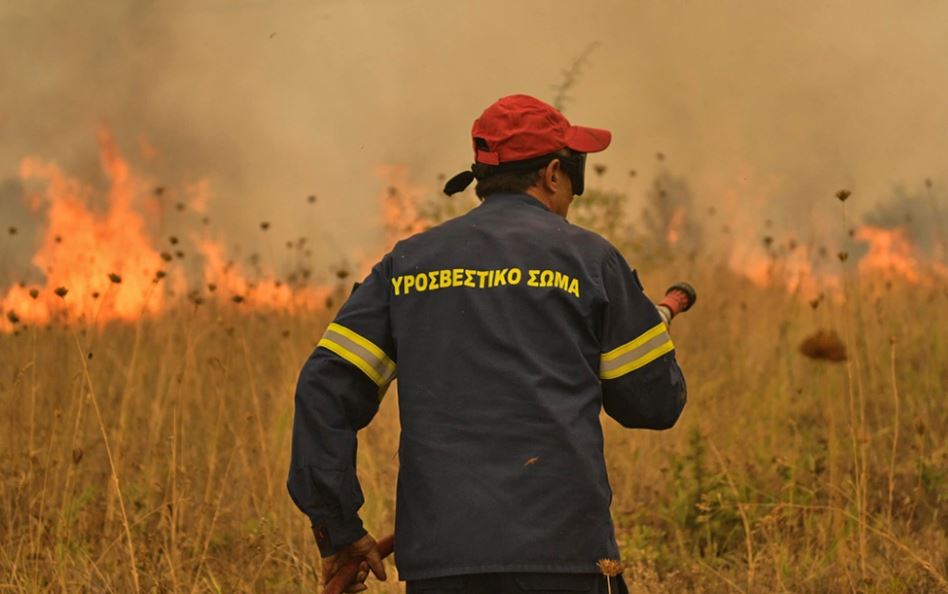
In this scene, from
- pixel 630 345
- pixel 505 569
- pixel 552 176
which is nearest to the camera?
pixel 505 569

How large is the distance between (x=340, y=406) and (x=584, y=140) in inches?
39.2

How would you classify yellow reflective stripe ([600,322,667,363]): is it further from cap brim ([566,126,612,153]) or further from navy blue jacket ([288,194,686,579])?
cap brim ([566,126,612,153])

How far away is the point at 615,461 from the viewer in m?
7.35

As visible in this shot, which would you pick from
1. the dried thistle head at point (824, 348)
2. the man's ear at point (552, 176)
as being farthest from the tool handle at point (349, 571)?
the dried thistle head at point (824, 348)

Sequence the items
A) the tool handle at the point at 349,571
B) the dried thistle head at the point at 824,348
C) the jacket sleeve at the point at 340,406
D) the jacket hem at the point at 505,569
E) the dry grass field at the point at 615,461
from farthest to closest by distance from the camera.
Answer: the dry grass field at the point at 615,461
the dried thistle head at the point at 824,348
the tool handle at the point at 349,571
the jacket sleeve at the point at 340,406
the jacket hem at the point at 505,569

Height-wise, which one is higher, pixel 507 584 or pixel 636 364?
pixel 636 364

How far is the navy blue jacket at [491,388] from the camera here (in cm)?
318

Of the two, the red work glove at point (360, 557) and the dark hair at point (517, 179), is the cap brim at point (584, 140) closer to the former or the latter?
the dark hair at point (517, 179)

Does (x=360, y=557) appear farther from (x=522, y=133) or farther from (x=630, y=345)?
(x=522, y=133)

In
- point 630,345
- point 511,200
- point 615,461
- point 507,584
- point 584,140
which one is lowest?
point 507,584

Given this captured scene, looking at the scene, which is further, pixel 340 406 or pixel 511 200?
pixel 511 200

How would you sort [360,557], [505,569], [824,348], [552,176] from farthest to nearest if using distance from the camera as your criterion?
[824,348] < [552,176] < [360,557] < [505,569]

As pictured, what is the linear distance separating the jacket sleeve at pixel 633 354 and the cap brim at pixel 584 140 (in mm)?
338

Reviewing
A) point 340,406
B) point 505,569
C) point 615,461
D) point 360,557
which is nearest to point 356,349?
point 340,406
